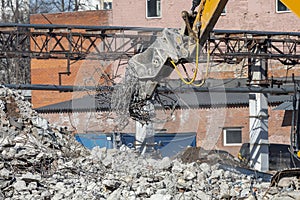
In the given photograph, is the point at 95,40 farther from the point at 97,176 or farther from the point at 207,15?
the point at 207,15

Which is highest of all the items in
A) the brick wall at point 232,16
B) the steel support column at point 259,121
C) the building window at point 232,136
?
the brick wall at point 232,16

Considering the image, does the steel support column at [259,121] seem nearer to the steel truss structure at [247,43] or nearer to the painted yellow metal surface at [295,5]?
the steel truss structure at [247,43]

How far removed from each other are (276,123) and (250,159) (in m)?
4.31

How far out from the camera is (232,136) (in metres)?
28.3

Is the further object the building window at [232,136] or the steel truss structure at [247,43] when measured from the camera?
the building window at [232,136]

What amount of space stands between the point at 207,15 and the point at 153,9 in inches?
1076

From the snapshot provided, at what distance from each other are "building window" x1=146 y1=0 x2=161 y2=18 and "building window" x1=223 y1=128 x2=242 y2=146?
382 inches

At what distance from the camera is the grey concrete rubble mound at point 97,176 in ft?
32.8

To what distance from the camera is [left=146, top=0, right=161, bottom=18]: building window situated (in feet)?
116

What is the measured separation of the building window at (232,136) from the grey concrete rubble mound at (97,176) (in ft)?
50.6

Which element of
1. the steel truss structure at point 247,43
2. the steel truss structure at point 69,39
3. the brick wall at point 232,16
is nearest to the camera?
the steel truss structure at point 69,39

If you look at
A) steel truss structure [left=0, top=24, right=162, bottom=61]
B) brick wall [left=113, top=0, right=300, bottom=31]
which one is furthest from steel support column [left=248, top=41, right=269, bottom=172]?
brick wall [left=113, top=0, right=300, bottom=31]

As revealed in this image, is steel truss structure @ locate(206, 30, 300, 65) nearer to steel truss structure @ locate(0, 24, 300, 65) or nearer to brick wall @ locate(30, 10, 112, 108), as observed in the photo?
steel truss structure @ locate(0, 24, 300, 65)

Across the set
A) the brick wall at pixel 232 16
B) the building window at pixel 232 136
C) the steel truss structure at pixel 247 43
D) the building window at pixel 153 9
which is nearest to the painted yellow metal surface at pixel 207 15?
the steel truss structure at pixel 247 43
